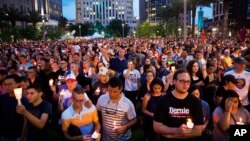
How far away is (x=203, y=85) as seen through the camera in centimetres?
796

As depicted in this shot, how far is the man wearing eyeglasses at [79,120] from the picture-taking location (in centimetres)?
491

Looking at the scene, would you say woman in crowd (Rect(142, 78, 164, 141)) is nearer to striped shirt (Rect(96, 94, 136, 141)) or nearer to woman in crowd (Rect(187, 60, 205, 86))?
striped shirt (Rect(96, 94, 136, 141))

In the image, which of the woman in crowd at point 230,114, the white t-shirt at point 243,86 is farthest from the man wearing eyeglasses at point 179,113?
the white t-shirt at point 243,86

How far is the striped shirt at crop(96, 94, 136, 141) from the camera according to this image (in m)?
5.13

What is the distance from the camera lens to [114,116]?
5.14m

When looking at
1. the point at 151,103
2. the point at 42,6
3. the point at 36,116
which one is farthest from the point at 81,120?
the point at 42,6

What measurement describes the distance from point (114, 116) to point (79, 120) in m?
0.53

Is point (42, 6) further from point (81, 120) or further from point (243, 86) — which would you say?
point (81, 120)

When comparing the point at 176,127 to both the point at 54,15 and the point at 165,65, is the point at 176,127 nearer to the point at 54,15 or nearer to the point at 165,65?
the point at 165,65

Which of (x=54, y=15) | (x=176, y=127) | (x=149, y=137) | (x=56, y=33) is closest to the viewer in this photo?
(x=176, y=127)

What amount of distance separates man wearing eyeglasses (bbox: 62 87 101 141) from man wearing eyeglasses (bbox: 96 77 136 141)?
24 cm

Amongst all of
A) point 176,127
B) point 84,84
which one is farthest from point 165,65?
point 176,127

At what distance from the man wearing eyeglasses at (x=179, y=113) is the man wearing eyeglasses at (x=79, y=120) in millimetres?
1233

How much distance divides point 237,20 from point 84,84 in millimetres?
102688
